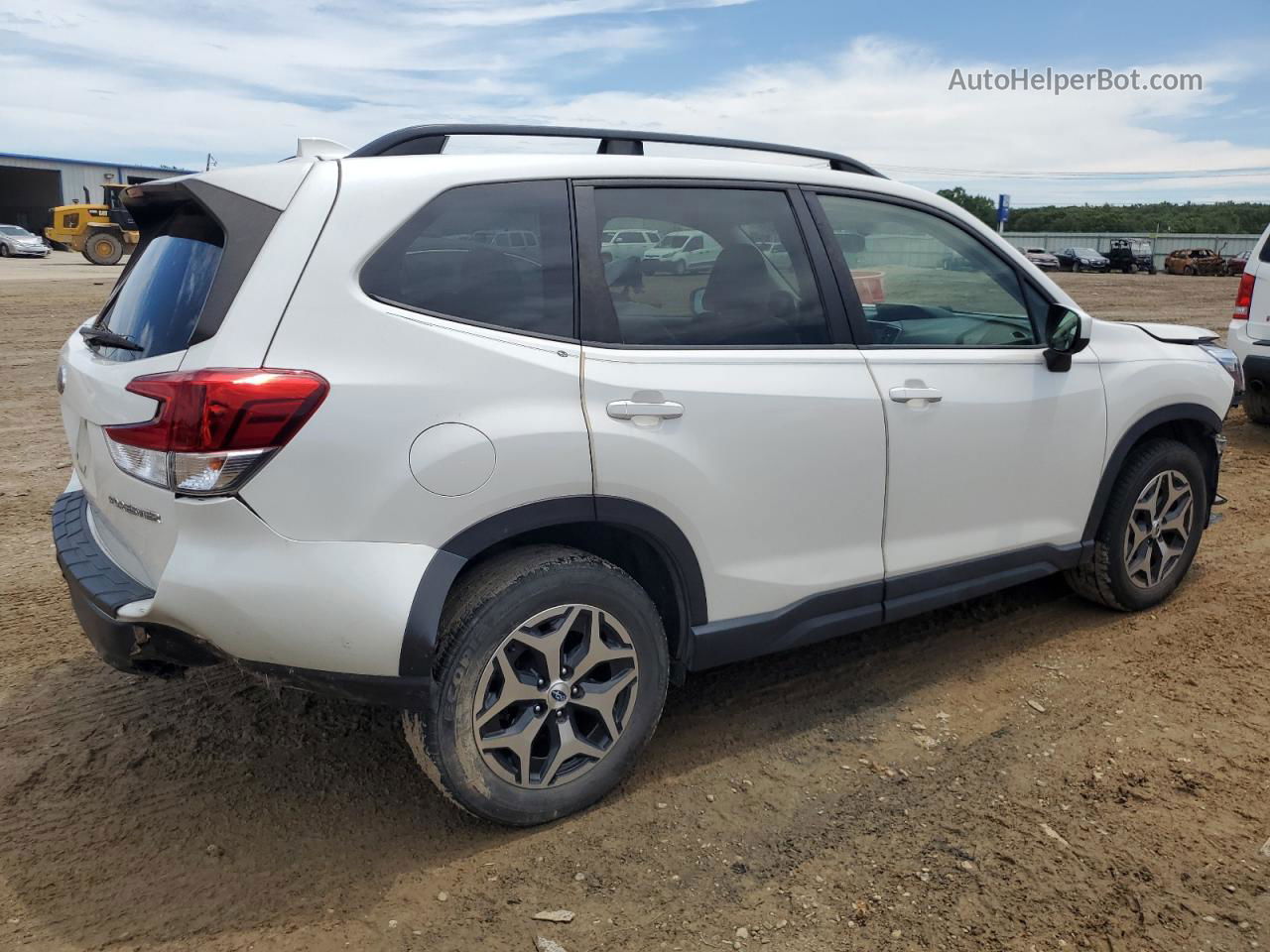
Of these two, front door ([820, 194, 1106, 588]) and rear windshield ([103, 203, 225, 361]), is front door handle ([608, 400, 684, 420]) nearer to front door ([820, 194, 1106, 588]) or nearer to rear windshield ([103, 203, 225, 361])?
front door ([820, 194, 1106, 588])

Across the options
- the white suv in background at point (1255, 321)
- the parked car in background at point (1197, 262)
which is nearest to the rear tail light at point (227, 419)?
the white suv in background at point (1255, 321)

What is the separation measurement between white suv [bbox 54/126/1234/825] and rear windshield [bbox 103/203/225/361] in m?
0.02

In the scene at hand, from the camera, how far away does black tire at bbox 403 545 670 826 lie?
266 centimetres

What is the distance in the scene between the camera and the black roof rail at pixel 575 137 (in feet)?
9.16

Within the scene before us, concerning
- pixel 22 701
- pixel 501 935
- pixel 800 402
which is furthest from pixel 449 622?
pixel 22 701

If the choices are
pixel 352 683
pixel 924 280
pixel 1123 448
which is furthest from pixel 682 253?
pixel 1123 448

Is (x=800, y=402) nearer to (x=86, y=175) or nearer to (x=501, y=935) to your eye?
(x=501, y=935)

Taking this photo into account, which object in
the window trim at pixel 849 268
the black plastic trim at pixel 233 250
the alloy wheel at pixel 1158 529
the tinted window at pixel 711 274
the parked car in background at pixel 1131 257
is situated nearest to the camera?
the black plastic trim at pixel 233 250

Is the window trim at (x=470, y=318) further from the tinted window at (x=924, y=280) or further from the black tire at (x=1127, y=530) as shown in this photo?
the black tire at (x=1127, y=530)

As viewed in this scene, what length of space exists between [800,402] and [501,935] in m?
1.71

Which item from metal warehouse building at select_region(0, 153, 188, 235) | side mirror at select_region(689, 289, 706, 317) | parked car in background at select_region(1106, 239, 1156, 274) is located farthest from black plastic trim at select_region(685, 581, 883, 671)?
metal warehouse building at select_region(0, 153, 188, 235)

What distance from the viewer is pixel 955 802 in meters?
3.05

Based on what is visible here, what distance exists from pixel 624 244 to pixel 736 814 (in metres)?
1.71

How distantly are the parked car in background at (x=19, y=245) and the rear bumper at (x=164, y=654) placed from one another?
42.1m
